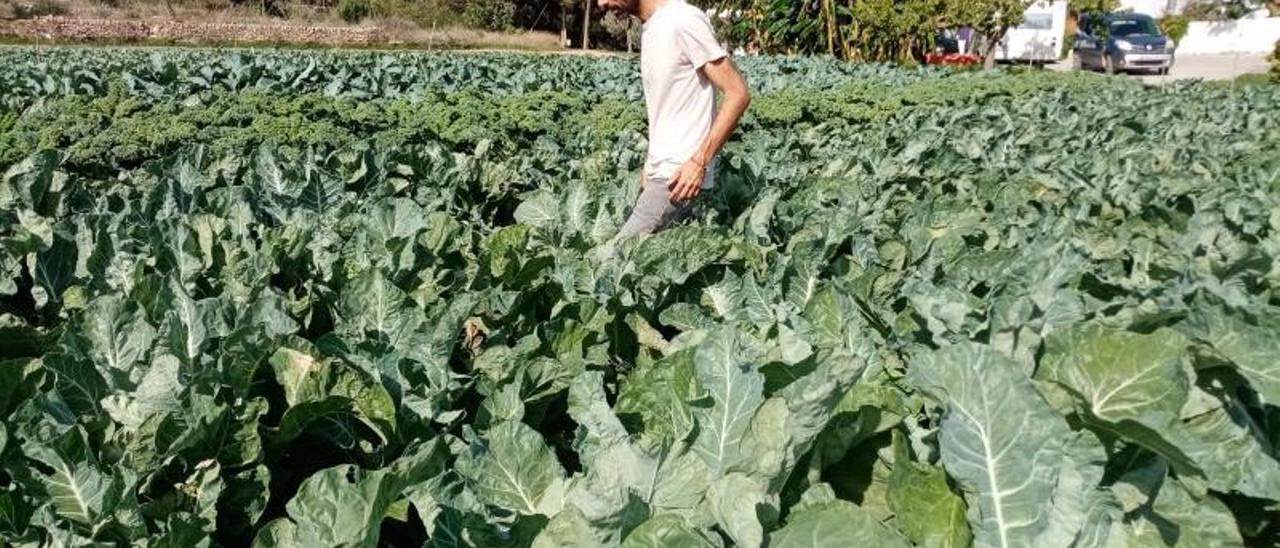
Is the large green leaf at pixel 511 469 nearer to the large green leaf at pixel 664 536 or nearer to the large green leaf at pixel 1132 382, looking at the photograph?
the large green leaf at pixel 664 536

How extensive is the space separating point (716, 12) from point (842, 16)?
429cm

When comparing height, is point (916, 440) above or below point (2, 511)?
above

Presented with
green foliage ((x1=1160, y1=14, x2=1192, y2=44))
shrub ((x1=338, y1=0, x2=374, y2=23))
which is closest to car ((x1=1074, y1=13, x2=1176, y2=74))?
green foliage ((x1=1160, y1=14, x2=1192, y2=44))

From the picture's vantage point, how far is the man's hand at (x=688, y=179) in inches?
159

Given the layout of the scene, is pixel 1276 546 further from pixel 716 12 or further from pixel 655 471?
pixel 716 12

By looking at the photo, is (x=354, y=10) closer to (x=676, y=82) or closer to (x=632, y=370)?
(x=676, y=82)

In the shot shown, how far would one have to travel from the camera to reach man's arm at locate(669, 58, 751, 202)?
3986 mm

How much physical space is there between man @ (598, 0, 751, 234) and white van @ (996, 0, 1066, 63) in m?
41.3

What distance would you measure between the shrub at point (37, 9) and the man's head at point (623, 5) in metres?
37.8

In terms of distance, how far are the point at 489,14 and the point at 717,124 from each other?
157 feet

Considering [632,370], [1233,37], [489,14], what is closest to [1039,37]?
[1233,37]

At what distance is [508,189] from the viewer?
5.48 meters

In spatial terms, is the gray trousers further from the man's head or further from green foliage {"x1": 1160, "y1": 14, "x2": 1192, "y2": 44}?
green foliage {"x1": 1160, "y1": 14, "x2": 1192, "y2": 44}

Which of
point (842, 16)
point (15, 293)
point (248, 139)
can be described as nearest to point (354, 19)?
point (842, 16)
